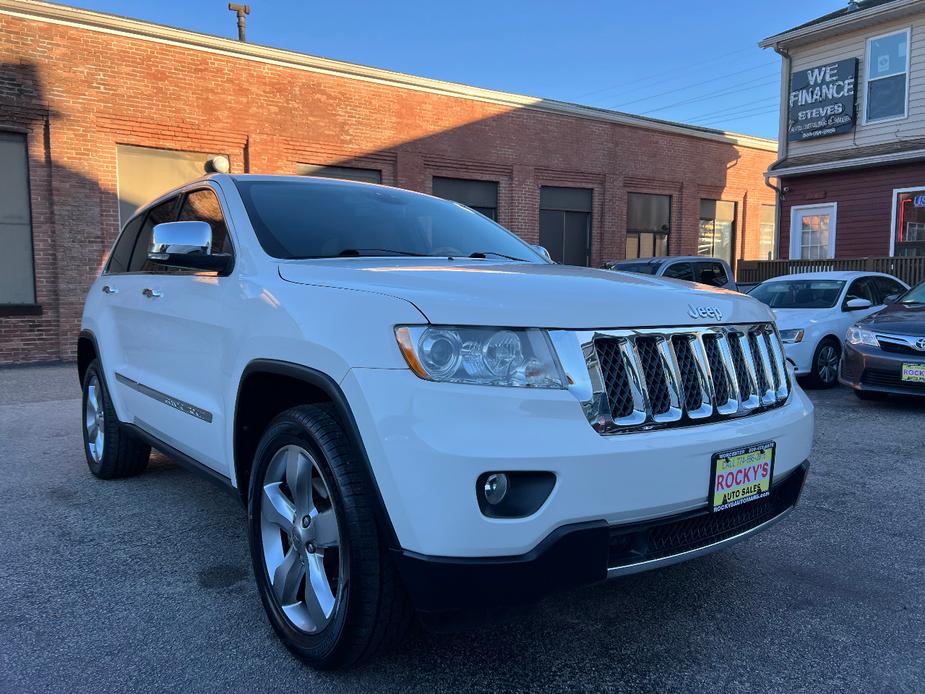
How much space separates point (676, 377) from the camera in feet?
7.80

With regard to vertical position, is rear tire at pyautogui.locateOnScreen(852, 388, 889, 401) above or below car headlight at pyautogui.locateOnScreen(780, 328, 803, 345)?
below

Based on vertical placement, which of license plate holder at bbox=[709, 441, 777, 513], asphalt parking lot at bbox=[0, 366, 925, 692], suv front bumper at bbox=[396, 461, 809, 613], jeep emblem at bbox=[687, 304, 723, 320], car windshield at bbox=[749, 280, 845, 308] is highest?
jeep emblem at bbox=[687, 304, 723, 320]

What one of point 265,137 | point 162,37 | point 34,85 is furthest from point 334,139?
point 34,85

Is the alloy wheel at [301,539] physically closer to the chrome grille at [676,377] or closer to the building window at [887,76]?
the chrome grille at [676,377]

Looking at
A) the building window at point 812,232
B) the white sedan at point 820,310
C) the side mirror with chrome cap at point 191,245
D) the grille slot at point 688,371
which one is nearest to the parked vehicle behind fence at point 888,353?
the white sedan at point 820,310

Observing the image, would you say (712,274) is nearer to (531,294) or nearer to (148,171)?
(148,171)

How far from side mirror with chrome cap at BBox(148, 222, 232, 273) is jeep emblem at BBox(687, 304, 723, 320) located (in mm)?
1858

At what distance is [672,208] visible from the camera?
70.0ft

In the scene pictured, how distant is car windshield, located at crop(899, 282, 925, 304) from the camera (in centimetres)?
805

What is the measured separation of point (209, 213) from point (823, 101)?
17233 mm

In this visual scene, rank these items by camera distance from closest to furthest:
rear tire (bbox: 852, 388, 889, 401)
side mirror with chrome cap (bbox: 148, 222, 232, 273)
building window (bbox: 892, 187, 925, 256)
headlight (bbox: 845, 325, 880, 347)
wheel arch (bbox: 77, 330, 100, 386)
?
side mirror with chrome cap (bbox: 148, 222, 232, 273)
wheel arch (bbox: 77, 330, 100, 386)
headlight (bbox: 845, 325, 880, 347)
rear tire (bbox: 852, 388, 889, 401)
building window (bbox: 892, 187, 925, 256)

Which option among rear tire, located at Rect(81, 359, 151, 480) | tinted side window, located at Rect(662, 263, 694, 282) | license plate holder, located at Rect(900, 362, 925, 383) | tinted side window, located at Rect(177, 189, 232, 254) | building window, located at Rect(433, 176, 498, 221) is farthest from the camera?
building window, located at Rect(433, 176, 498, 221)

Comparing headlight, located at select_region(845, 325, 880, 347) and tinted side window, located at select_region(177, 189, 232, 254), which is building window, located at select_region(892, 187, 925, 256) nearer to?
headlight, located at select_region(845, 325, 880, 347)

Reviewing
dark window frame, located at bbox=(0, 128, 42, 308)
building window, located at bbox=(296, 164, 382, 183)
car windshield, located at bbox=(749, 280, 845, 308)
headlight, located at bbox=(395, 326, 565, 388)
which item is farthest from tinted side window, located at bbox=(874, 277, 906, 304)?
dark window frame, located at bbox=(0, 128, 42, 308)
